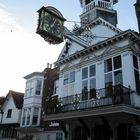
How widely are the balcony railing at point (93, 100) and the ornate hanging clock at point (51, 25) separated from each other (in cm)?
534

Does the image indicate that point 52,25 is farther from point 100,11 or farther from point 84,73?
point 100,11

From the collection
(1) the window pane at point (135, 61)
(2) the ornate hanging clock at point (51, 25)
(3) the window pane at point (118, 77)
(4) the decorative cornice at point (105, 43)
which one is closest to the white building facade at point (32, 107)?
(4) the decorative cornice at point (105, 43)

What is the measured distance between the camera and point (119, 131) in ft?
49.4

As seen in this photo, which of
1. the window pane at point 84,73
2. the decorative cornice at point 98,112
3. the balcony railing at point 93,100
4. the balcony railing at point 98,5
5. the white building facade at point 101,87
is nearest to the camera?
the decorative cornice at point 98,112

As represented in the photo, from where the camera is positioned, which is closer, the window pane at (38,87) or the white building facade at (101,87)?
the white building facade at (101,87)

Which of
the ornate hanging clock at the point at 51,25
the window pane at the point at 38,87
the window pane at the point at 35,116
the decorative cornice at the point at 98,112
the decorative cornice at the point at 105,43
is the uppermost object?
the decorative cornice at the point at 105,43

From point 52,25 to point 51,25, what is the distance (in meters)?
0.05

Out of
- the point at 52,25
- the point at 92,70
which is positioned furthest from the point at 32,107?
the point at 52,25

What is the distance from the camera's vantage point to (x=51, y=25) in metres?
10.9

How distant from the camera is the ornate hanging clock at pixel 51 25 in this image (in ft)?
34.4

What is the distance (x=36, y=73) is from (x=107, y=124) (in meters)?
15.8

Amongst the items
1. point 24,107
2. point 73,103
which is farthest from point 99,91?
point 24,107

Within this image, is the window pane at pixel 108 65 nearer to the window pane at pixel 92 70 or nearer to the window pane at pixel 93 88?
the window pane at pixel 92 70

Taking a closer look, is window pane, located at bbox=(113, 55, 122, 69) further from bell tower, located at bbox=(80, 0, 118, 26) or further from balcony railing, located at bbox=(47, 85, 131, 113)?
bell tower, located at bbox=(80, 0, 118, 26)
